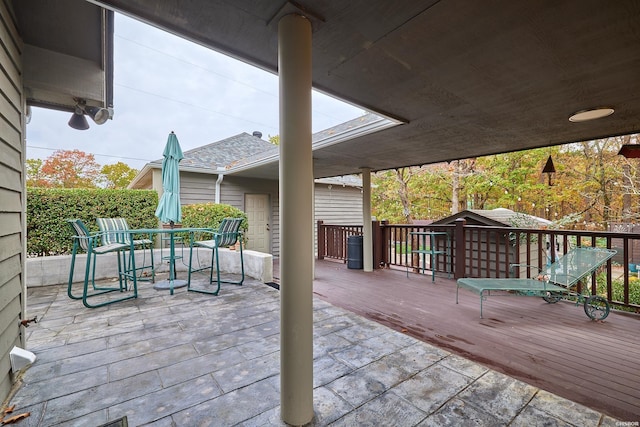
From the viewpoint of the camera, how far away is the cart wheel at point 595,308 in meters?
3.22

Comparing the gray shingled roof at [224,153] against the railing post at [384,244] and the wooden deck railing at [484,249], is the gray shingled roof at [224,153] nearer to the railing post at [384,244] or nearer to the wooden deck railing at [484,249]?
the railing post at [384,244]

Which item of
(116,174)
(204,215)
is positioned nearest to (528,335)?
(204,215)

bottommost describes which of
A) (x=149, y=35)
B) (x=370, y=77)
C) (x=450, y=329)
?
(x=450, y=329)

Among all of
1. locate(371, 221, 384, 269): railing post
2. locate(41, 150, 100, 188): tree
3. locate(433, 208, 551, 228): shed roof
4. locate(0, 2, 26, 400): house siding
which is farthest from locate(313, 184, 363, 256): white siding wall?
locate(41, 150, 100, 188): tree

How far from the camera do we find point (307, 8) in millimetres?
1534

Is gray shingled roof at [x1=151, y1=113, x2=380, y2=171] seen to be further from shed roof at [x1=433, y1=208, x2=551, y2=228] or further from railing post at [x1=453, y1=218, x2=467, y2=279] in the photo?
shed roof at [x1=433, y1=208, x2=551, y2=228]

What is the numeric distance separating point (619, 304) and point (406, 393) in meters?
3.63

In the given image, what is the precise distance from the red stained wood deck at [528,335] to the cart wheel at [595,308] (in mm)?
80

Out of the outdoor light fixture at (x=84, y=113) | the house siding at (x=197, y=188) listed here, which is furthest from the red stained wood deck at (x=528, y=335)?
the house siding at (x=197, y=188)

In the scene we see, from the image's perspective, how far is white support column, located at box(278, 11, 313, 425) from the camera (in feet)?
5.01

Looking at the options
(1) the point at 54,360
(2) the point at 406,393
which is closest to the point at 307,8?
(2) the point at 406,393

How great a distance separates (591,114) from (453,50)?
2218 millimetres

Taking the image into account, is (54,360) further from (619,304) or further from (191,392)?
(619,304)

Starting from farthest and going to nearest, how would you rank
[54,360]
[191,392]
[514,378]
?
[54,360], [514,378], [191,392]
